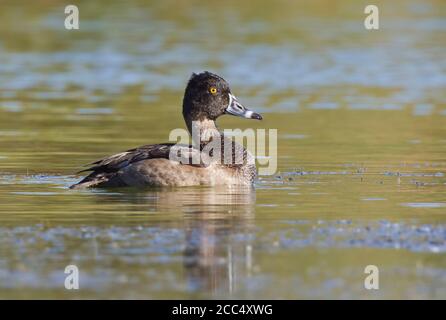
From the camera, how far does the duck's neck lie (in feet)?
54.9

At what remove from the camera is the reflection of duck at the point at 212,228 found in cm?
1030

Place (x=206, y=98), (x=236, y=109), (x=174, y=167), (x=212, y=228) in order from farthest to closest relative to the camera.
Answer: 1. (x=236, y=109)
2. (x=206, y=98)
3. (x=174, y=167)
4. (x=212, y=228)

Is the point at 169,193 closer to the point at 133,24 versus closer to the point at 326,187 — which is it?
the point at 326,187

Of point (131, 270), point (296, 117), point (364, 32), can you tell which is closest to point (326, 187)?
point (131, 270)

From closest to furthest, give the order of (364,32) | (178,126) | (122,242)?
1. (122,242)
2. (178,126)
3. (364,32)

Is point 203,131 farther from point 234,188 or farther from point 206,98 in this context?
point 234,188

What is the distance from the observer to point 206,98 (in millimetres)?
16812

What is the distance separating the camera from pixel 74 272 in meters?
10.3

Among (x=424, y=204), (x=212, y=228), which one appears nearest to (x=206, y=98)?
(x=424, y=204)

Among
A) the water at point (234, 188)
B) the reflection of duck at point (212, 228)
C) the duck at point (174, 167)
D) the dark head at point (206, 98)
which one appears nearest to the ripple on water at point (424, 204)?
the water at point (234, 188)

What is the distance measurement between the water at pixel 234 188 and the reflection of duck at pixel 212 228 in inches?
1.0

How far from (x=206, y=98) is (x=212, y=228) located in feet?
15.6

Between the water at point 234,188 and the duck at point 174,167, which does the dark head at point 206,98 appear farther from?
the water at point 234,188
